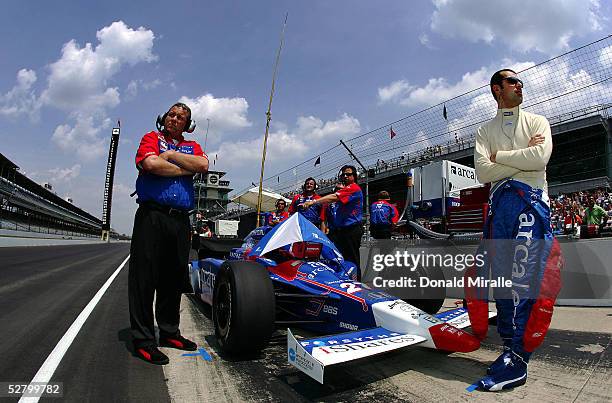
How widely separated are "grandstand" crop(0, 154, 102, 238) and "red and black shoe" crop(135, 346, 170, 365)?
27662 millimetres

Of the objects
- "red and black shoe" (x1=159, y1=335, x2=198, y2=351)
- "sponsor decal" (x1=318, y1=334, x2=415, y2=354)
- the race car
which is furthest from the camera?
"red and black shoe" (x1=159, y1=335, x2=198, y2=351)

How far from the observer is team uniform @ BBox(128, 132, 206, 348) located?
275cm

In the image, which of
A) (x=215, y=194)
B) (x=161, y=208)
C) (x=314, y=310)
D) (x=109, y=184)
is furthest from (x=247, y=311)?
(x=215, y=194)

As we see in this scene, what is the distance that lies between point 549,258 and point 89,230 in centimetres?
10065

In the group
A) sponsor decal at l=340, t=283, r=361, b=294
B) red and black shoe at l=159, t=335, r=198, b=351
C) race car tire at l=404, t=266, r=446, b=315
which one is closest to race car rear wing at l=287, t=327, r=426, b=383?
sponsor decal at l=340, t=283, r=361, b=294

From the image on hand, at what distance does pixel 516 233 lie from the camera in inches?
87.7

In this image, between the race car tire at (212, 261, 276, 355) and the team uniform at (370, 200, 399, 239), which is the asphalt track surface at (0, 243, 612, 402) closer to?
the race car tire at (212, 261, 276, 355)

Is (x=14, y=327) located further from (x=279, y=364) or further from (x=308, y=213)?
(x=308, y=213)

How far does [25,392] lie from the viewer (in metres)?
1.99

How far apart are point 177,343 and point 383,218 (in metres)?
3.45

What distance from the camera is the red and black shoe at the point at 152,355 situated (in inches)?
98.6

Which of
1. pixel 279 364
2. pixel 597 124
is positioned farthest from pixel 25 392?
pixel 597 124

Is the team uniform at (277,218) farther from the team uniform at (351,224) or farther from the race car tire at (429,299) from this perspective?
the race car tire at (429,299)

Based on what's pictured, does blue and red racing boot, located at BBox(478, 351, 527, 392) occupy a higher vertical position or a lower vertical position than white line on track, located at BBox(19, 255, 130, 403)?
higher
